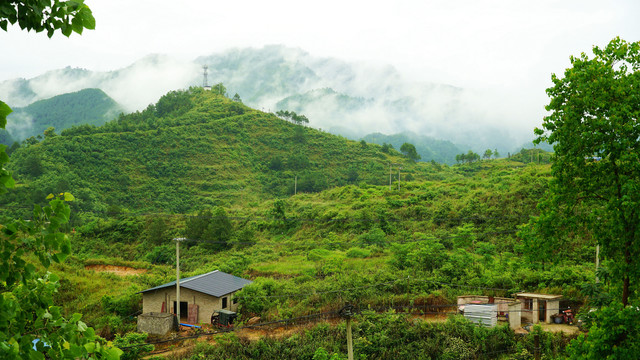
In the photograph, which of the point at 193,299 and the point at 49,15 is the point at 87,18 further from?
the point at 193,299

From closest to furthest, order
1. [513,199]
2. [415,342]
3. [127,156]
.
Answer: [415,342] → [513,199] → [127,156]

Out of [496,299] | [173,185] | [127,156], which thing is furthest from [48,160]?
[496,299]

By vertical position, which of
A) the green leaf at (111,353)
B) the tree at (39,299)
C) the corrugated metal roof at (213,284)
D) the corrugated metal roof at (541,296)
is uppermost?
the tree at (39,299)

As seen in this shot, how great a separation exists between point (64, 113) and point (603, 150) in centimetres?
11132

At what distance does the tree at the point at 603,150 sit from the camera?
7.37 m

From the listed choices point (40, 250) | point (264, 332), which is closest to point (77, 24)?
point (40, 250)

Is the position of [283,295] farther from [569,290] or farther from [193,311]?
[569,290]

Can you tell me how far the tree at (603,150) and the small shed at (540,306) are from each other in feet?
30.9

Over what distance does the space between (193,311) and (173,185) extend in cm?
3785

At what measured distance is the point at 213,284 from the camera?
63.7 ft

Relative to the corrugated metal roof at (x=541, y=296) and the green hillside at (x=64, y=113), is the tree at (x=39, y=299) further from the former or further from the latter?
the green hillside at (x=64, y=113)

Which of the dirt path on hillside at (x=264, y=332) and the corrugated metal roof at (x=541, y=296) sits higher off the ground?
the corrugated metal roof at (x=541, y=296)

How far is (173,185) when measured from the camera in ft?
177

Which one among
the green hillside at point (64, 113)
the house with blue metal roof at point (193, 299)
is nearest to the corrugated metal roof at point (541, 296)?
the house with blue metal roof at point (193, 299)
